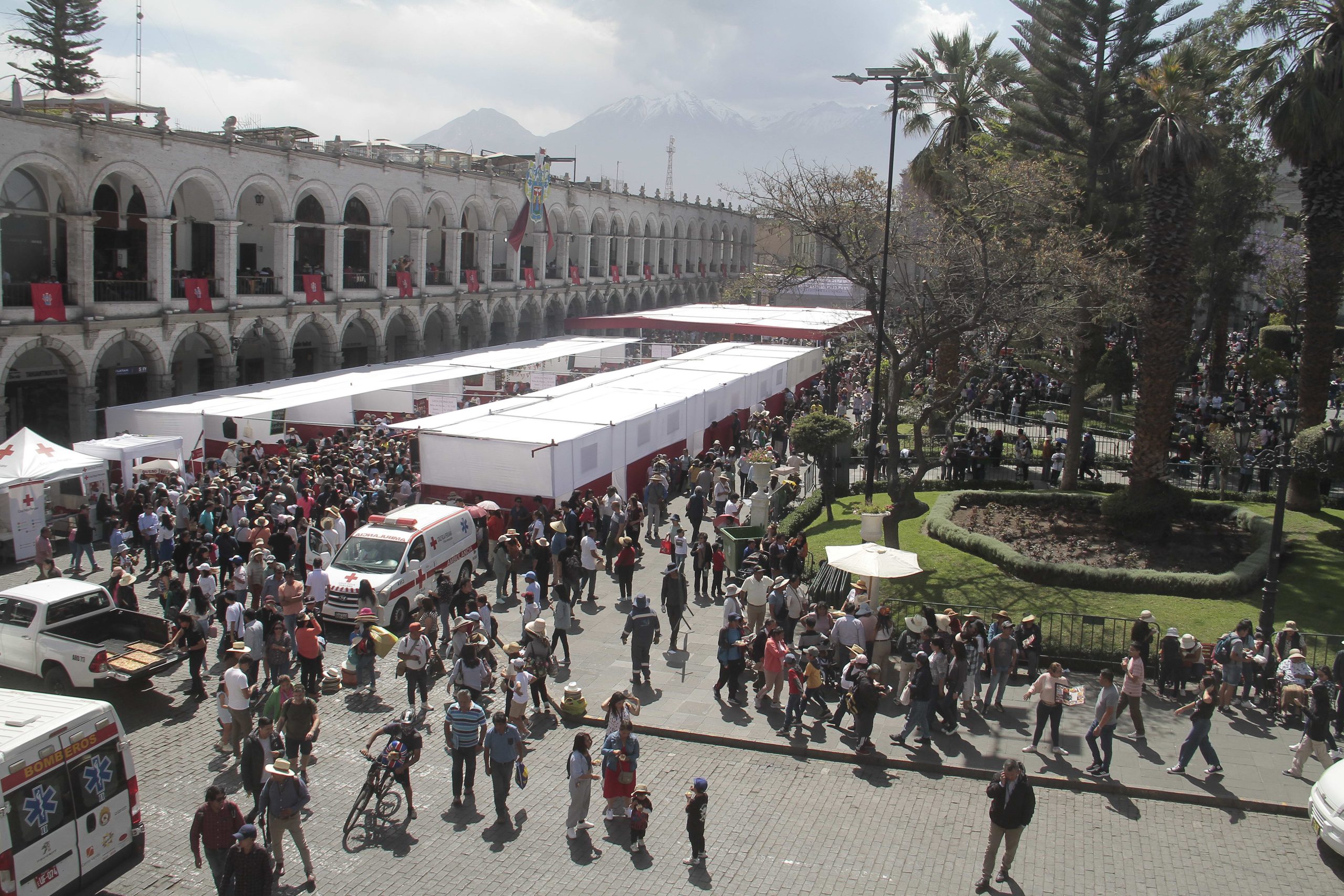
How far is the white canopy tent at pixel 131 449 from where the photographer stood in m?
19.1

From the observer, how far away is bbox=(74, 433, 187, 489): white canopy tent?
62.6 feet

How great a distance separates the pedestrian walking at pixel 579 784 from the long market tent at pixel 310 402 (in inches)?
639

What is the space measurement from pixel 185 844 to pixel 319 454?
13.6m

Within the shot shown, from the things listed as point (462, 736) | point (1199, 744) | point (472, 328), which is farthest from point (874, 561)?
point (472, 328)

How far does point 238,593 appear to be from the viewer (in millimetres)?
13617

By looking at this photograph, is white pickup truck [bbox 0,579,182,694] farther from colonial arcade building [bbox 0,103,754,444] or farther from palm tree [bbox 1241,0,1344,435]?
palm tree [bbox 1241,0,1344,435]

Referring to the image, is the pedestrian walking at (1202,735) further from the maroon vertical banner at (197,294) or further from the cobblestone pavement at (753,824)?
the maroon vertical banner at (197,294)

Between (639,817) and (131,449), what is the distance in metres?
15.4

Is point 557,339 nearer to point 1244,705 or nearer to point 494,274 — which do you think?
point 494,274

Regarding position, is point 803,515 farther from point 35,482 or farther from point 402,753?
point 35,482

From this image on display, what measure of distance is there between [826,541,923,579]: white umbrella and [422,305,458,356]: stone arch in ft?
93.9

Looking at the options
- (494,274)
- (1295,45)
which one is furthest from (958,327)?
(494,274)

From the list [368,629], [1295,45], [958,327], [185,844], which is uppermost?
[1295,45]

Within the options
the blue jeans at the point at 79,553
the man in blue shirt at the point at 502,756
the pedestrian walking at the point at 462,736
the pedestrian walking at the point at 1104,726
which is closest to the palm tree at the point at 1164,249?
the pedestrian walking at the point at 1104,726
